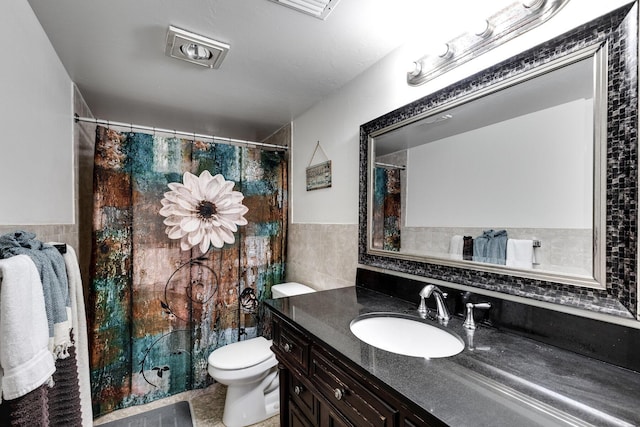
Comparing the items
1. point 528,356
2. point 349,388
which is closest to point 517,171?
point 528,356

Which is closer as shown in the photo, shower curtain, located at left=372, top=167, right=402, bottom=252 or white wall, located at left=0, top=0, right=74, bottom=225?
white wall, located at left=0, top=0, right=74, bottom=225

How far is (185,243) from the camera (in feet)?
6.74

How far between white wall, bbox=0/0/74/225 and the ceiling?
110mm

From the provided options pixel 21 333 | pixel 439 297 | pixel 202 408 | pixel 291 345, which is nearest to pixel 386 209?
pixel 439 297

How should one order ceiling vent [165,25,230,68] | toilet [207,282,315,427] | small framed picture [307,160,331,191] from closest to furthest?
ceiling vent [165,25,230,68] → toilet [207,282,315,427] → small framed picture [307,160,331,191]

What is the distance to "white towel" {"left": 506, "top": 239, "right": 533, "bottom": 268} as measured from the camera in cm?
95

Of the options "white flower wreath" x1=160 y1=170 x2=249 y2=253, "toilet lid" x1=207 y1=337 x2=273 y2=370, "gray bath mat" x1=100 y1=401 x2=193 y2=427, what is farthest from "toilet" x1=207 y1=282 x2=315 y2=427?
"white flower wreath" x1=160 y1=170 x2=249 y2=253

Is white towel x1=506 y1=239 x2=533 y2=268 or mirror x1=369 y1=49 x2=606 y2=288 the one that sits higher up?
mirror x1=369 y1=49 x2=606 y2=288

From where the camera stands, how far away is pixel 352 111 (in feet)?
5.84

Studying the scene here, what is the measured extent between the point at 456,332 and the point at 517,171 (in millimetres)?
605

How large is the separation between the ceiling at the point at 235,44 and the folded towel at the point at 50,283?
0.96 m

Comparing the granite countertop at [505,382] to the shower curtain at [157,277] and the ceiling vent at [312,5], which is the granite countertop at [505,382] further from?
the shower curtain at [157,277]

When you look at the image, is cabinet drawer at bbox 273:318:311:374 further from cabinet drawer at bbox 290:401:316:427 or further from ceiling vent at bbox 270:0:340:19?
ceiling vent at bbox 270:0:340:19

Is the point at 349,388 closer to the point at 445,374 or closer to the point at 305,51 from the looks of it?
the point at 445,374
